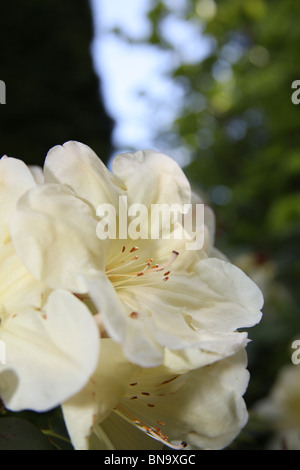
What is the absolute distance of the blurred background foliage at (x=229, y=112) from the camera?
2289mm

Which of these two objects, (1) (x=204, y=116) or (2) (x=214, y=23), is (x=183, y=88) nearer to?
(1) (x=204, y=116)

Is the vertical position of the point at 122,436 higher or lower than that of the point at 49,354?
lower

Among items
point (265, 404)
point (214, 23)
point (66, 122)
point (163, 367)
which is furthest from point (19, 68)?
point (163, 367)

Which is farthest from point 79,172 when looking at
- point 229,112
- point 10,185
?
point 229,112

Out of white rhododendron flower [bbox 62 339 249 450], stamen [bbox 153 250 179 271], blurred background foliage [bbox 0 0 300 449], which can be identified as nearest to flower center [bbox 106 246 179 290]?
stamen [bbox 153 250 179 271]

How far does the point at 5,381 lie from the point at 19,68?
3.16 meters

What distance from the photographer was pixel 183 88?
6.43 meters

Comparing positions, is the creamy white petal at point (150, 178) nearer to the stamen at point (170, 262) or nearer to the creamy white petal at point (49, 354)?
the stamen at point (170, 262)

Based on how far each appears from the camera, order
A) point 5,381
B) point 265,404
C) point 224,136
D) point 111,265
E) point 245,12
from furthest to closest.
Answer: point 224,136
point 245,12
point 265,404
point 111,265
point 5,381

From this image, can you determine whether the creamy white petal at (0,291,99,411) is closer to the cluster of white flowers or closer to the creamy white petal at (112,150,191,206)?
the cluster of white flowers

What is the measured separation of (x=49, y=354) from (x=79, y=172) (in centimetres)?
20

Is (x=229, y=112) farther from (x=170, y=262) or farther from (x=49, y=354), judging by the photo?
(x=49, y=354)

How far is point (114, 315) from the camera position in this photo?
44 centimetres

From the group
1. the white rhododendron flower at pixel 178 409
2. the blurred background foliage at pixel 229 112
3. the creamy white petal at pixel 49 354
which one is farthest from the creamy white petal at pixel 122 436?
the blurred background foliage at pixel 229 112
